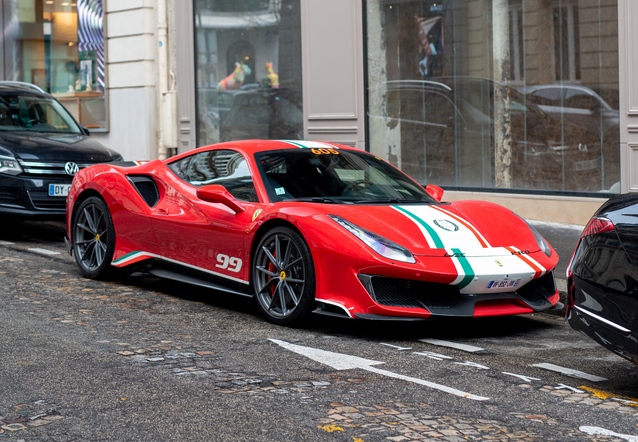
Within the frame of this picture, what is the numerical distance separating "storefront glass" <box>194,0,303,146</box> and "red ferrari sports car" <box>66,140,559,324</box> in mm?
7574

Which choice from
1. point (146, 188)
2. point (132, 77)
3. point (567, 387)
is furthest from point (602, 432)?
point (132, 77)

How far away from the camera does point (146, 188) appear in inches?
340

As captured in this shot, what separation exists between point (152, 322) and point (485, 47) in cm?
785

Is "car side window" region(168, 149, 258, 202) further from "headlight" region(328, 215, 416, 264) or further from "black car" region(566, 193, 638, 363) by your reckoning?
"black car" region(566, 193, 638, 363)

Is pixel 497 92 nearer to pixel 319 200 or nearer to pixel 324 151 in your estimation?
pixel 324 151

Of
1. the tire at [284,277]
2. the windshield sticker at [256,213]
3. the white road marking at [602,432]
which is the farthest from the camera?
the windshield sticker at [256,213]

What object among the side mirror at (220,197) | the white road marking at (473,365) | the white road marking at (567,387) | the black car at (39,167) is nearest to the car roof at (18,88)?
the black car at (39,167)

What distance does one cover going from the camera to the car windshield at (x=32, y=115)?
13.2m

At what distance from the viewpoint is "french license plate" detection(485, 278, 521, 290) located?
6781 mm

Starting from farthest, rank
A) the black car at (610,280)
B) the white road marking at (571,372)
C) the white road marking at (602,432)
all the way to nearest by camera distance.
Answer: the white road marking at (571,372)
the black car at (610,280)
the white road marking at (602,432)

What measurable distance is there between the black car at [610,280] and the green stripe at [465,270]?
95 cm

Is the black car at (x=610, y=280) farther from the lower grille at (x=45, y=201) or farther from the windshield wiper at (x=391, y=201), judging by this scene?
the lower grille at (x=45, y=201)

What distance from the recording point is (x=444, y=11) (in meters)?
14.3

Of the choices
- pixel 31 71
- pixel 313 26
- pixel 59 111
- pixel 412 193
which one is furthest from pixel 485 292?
pixel 31 71
